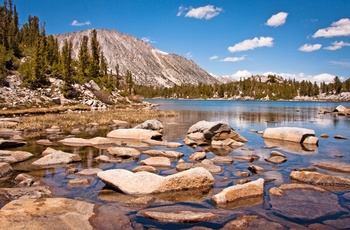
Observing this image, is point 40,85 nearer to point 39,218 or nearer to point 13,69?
point 13,69

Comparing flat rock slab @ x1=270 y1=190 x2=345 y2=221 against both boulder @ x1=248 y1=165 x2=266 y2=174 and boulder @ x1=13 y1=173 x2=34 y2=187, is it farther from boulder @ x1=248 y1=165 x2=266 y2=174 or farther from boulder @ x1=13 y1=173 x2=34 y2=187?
boulder @ x1=13 y1=173 x2=34 y2=187

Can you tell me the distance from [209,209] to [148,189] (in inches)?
112

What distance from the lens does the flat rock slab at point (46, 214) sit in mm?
7805

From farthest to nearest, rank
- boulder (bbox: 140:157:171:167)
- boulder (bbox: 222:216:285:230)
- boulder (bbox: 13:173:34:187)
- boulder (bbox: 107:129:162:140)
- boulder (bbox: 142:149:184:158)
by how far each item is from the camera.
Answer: boulder (bbox: 107:129:162:140) → boulder (bbox: 142:149:184:158) → boulder (bbox: 140:157:171:167) → boulder (bbox: 13:173:34:187) → boulder (bbox: 222:216:285:230)

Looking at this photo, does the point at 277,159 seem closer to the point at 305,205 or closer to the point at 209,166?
the point at 209,166

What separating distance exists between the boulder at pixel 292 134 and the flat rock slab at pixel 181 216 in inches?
741

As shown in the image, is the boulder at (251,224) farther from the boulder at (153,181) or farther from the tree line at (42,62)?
the tree line at (42,62)

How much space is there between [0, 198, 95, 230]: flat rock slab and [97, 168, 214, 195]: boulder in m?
2.34

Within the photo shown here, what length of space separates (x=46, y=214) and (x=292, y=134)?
2298 centimetres

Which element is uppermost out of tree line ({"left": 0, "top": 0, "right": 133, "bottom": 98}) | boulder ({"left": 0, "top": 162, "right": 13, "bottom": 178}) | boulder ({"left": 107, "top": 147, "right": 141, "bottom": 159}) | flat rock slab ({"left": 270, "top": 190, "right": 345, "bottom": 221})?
tree line ({"left": 0, "top": 0, "right": 133, "bottom": 98})

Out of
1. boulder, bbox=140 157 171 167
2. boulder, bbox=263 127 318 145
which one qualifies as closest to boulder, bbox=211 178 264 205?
boulder, bbox=140 157 171 167

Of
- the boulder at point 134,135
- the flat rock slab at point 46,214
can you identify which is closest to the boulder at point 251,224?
the flat rock slab at point 46,214

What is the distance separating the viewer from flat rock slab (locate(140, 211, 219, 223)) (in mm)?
9188

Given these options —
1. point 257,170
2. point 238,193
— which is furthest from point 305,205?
point 257,170
